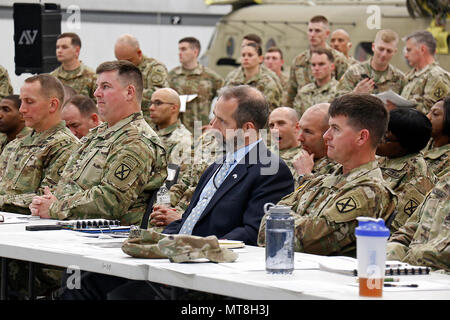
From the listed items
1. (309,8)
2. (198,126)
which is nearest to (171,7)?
(309,8)

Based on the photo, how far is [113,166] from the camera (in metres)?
6.54

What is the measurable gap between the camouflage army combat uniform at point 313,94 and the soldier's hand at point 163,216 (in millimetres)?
5729

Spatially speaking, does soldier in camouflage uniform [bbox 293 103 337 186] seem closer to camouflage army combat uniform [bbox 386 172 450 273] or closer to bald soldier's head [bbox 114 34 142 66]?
camouflage army combat uniform [bbox 386 172 450 273]

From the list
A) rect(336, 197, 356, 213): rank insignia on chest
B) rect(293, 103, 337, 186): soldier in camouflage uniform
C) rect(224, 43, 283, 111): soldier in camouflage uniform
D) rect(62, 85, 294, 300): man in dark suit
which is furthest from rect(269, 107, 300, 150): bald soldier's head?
rect(224, 43, 283, 111): soldier in camouflage uniform

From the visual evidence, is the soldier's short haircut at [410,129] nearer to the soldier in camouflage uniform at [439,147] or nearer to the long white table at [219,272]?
the soldier in camouflage uniform at [439,147]

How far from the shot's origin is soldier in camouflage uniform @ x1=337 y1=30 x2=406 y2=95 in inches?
440

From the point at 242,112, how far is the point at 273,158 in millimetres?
420

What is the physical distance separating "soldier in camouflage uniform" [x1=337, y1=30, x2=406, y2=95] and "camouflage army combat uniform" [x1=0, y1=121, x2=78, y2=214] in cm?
448

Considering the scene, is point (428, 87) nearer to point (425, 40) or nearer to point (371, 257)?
point (425, 40)

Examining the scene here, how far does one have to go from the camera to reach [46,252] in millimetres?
4965

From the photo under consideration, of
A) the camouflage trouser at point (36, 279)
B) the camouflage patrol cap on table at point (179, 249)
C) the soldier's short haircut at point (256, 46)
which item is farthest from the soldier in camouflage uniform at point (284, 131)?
the soldier's short haircut at point (256, 46)

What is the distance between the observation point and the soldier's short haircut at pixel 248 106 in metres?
6.14
